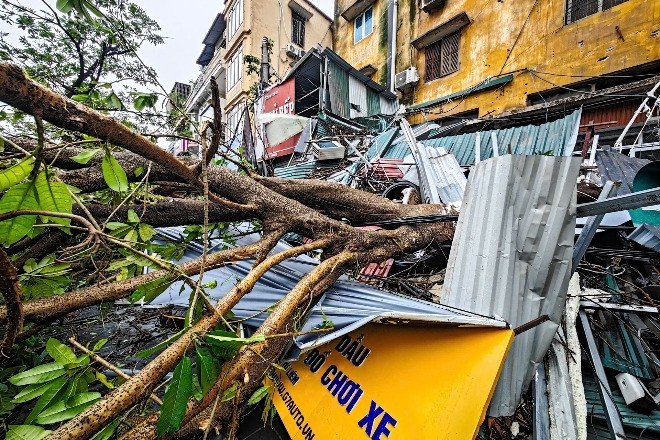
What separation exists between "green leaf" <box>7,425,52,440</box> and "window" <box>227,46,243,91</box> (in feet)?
53.8

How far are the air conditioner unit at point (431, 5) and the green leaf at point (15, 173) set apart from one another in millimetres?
14683

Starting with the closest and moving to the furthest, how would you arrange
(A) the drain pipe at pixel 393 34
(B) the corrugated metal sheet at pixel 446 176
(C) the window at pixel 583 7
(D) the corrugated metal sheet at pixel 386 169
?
(B) the corrugated metal sheet at pixel 446 176 → (D) the corrugated metal sheet at pixel 386 169 → (C) the window at pixel 583 7 → (A) the drain pipe at pixel 393 34

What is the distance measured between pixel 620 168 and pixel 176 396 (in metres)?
5.78

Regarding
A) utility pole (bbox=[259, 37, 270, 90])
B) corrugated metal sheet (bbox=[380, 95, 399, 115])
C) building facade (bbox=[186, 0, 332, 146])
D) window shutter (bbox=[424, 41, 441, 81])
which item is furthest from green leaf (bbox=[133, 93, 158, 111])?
window shutter (bbox=[424, 41, 441, 81])

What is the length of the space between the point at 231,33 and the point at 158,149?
17.9 metres

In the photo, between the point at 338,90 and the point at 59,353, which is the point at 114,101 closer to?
the point at 59,353

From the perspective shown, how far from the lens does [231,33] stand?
15570mm

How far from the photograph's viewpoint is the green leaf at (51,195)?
94 cm

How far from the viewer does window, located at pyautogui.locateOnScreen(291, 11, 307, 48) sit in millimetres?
15742

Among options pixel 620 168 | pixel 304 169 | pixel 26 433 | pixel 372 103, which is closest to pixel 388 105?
pixel 372 103

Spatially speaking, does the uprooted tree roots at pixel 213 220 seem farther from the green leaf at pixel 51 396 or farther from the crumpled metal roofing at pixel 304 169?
the crumpled metal roofing at pixel 304 169

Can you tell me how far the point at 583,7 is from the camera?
8.34 metres

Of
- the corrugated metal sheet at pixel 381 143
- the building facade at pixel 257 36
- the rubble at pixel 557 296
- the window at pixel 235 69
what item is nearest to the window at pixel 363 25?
the building facade at pixel 257 36

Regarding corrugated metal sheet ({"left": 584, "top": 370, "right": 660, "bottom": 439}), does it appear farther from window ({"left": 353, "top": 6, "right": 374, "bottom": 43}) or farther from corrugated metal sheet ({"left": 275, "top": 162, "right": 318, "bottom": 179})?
window ({"left": 353, "top": 6, "right": 374, "bottom": 43})
